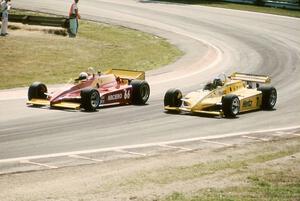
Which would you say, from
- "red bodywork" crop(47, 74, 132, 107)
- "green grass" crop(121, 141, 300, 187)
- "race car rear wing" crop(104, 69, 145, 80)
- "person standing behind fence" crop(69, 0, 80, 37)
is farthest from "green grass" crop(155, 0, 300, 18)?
"green grass" crop(121, 141, 300, 187)

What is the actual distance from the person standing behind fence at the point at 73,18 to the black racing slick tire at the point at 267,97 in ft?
55.1

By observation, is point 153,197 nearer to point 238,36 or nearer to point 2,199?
point 2,199

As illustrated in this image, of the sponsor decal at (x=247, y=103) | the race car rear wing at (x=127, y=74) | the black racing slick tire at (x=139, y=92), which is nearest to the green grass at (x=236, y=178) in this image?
the sponsor decal at (x=247, y=103)

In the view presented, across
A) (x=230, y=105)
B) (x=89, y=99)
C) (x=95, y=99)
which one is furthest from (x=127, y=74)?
(x=230, y=105)

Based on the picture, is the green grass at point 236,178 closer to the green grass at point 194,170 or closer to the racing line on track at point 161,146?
the green grass at point 194,170

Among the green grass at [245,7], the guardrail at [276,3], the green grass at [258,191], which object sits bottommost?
the green grass at [258,191]

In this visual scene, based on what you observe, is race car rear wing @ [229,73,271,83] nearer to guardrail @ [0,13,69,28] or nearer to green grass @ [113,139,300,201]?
green grass @ [113,139,300,201]

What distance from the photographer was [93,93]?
73.3ft

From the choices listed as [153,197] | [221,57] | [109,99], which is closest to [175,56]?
[221,57]

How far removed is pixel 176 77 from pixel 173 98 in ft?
26.8

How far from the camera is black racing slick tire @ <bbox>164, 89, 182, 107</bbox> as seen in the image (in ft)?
74.1

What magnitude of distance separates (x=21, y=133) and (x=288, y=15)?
35.9 m

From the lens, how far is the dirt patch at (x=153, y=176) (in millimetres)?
12875

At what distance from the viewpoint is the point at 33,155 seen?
646 inches
